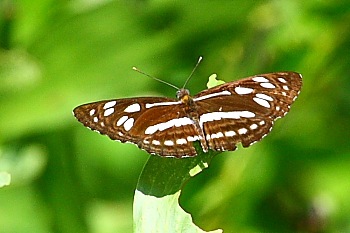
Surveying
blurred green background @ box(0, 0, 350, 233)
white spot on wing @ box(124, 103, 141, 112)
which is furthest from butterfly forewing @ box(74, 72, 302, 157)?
blurred green background @ box(0, 0, 350, 233)

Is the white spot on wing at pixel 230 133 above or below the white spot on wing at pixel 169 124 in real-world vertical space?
below

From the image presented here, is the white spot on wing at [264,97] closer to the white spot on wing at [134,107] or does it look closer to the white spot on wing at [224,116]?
the white spot on wing at [224,116]

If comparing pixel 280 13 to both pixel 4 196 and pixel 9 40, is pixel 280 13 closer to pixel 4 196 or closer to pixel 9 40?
pixel 9 40

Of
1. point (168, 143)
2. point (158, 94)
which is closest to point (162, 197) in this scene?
point (168, 143)

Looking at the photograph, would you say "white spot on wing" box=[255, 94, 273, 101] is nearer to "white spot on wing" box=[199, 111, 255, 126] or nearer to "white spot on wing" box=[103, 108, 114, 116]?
"white spot on wing" box=[199, 111, 255, 126]

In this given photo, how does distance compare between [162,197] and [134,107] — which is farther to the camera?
[134,107]

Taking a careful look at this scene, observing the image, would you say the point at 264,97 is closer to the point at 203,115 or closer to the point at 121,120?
the point at 203,115

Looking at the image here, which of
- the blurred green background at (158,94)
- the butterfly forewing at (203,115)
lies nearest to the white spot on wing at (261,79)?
the butterfly forewing at (203,115)
